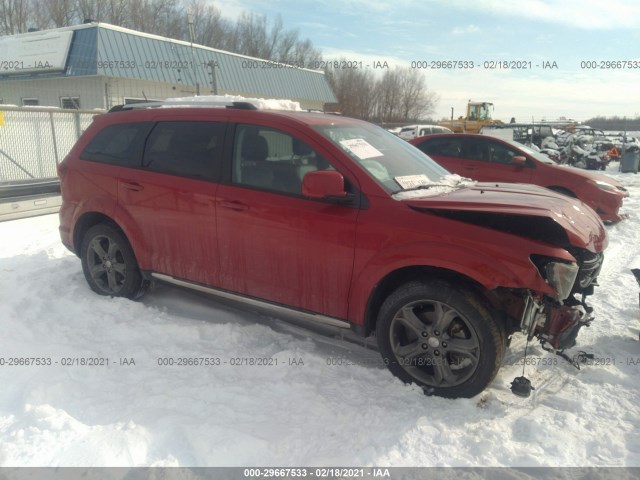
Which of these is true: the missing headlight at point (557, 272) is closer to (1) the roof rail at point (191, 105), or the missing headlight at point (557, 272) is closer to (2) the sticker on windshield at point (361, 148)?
(2) the sticker on windshield at point (361, 148)

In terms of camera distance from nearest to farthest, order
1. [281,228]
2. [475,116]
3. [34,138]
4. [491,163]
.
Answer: [281,228] → [491,163] → [34,138] → [475,116]

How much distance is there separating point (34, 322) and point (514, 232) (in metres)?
3.93

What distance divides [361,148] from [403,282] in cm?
A: 108

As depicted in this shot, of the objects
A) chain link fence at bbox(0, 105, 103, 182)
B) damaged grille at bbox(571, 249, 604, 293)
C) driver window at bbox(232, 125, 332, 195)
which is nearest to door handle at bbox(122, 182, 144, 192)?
driver window at bbox(232, 125, 332, 195)

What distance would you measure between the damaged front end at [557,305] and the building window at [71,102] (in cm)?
1961

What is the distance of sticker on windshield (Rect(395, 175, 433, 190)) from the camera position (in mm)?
3516

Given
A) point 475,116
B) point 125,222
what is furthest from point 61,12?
point 125,222

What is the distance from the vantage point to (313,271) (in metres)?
3.49

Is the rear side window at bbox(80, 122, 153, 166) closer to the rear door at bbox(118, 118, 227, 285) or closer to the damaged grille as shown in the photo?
the rear door at bbox(118, 118, 227, 285)

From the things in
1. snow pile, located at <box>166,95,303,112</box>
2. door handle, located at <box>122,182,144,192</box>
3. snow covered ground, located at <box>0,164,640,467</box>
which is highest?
snow pile, located at <box>166,95,303,112</box>

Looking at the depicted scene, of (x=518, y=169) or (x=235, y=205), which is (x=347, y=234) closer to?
(x=235, y=205)

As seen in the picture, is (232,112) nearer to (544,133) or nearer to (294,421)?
(294,421)

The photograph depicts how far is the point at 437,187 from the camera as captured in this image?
12.1 feet

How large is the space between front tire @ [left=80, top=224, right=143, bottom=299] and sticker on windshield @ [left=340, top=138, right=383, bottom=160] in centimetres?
235
